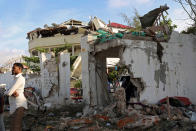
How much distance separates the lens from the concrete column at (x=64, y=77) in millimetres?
10117

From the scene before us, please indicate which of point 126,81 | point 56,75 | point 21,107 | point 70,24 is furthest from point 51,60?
point 70,24

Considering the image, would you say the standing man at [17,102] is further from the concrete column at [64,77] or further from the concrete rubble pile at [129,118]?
the concrete column at [64,77]

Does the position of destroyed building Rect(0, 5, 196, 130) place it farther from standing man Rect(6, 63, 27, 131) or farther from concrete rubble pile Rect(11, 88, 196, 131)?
standing man Rect(6, 63, 27, 131)

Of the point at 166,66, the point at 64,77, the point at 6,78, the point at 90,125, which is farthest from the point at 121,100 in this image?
the point at 6,78

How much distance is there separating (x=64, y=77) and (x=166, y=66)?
4.38m

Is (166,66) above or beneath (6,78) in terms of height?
above

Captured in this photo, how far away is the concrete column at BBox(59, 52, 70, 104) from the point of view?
10117 mm

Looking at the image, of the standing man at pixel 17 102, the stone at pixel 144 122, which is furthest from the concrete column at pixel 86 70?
the standing man at pixel 17 102

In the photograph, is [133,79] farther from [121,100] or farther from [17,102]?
[17,102]

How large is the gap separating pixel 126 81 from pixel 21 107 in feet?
19.8

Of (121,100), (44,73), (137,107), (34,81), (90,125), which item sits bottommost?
(90,125)

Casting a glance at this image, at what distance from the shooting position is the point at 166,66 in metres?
8.63

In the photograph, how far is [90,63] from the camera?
8852 mm

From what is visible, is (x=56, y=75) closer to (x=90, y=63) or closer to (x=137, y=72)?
(x=90, y=63)
